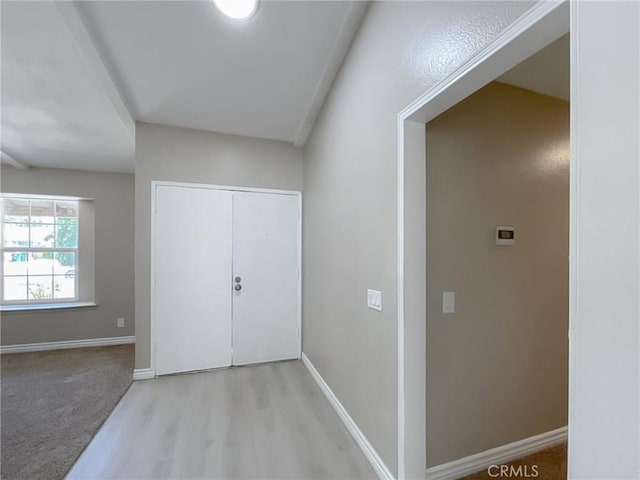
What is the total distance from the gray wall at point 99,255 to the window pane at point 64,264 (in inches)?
17.5

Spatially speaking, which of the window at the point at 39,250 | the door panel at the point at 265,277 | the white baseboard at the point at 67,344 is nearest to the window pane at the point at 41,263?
the window at the point at 39,250

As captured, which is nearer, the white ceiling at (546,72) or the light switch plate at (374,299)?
the white ceiling at (546,72)

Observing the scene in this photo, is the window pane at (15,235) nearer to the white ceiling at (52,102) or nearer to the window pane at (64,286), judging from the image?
the window pane at (64,286)

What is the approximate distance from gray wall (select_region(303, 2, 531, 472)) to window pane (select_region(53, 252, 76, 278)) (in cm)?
385

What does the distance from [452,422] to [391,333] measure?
2.26 feet

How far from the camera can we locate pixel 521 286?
1.75m

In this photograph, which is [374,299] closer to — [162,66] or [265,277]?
[265,277]

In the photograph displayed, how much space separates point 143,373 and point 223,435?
1361mm

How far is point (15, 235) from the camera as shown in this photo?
370cm

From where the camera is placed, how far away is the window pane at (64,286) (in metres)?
3.88

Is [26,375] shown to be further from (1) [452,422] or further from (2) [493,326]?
(2) [493,326]

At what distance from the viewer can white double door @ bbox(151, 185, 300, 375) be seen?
111 inches

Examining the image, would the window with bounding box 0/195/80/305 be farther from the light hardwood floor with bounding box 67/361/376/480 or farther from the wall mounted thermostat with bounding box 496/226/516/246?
the wall mounted thermostat with bounding box 496/226/516/246

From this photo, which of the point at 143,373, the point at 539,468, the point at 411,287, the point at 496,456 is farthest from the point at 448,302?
the point at 143,373
